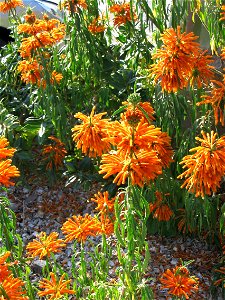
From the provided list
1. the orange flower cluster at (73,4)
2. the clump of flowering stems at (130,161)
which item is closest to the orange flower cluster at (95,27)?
the orange flower cluster at (73,4)

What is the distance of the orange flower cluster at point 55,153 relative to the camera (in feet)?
11.7

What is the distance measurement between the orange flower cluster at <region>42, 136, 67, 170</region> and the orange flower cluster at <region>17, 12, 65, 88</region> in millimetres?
459

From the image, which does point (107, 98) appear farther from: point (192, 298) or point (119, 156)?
point (119, 156)

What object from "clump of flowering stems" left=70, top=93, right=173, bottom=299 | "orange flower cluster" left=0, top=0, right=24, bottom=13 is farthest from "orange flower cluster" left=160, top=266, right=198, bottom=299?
"orange flower cluster" left=0, top=0, right=24, bottom=13

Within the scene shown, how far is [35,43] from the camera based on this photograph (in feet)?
9.36

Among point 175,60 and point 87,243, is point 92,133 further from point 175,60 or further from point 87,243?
point 87,243

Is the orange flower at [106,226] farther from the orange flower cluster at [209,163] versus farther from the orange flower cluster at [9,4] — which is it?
the orange flower cluster at [9,4]

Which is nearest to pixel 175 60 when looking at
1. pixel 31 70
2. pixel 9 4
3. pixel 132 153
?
pixel 132 153

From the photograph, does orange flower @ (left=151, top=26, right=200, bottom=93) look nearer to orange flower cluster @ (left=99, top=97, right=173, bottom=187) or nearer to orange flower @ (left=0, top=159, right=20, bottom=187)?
orange flower cluster @ (left=99, top=97, right=173, bottom=187)

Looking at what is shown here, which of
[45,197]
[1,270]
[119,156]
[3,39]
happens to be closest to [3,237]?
[1,270]

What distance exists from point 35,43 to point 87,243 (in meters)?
1.22

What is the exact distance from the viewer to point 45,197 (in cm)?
381

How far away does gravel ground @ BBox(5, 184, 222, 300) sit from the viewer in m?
3.07

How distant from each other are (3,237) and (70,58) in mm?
1507
